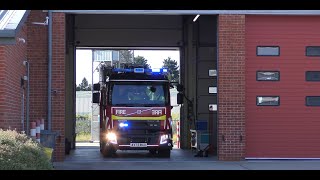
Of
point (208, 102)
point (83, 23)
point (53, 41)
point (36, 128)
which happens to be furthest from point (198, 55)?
point (36, 128)

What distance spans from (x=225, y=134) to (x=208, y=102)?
6147 mm

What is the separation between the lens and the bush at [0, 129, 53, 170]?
9.48 m

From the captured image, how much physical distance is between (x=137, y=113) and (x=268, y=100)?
396cm

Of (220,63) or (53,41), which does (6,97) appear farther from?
(220,63)

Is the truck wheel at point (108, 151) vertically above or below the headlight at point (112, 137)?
below

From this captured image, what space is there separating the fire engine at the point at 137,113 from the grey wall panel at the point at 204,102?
5153 mm

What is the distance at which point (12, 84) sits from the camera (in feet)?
46.8

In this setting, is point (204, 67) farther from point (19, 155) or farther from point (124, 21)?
point (19, 155)

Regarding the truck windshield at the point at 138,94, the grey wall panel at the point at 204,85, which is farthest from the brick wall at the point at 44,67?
the grey wall panel at the point at 204,85

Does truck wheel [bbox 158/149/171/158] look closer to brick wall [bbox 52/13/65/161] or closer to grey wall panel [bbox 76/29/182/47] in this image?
brick wall [bbox 52/13/65/161]

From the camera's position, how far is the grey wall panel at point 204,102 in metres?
23.8

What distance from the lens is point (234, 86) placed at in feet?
58.3

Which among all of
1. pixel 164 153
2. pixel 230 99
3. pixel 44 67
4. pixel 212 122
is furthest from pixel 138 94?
pixel 212 122

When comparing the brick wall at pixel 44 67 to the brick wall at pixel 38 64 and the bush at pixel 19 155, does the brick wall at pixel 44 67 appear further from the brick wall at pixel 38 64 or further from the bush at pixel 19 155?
the bush at pixel 19 155
